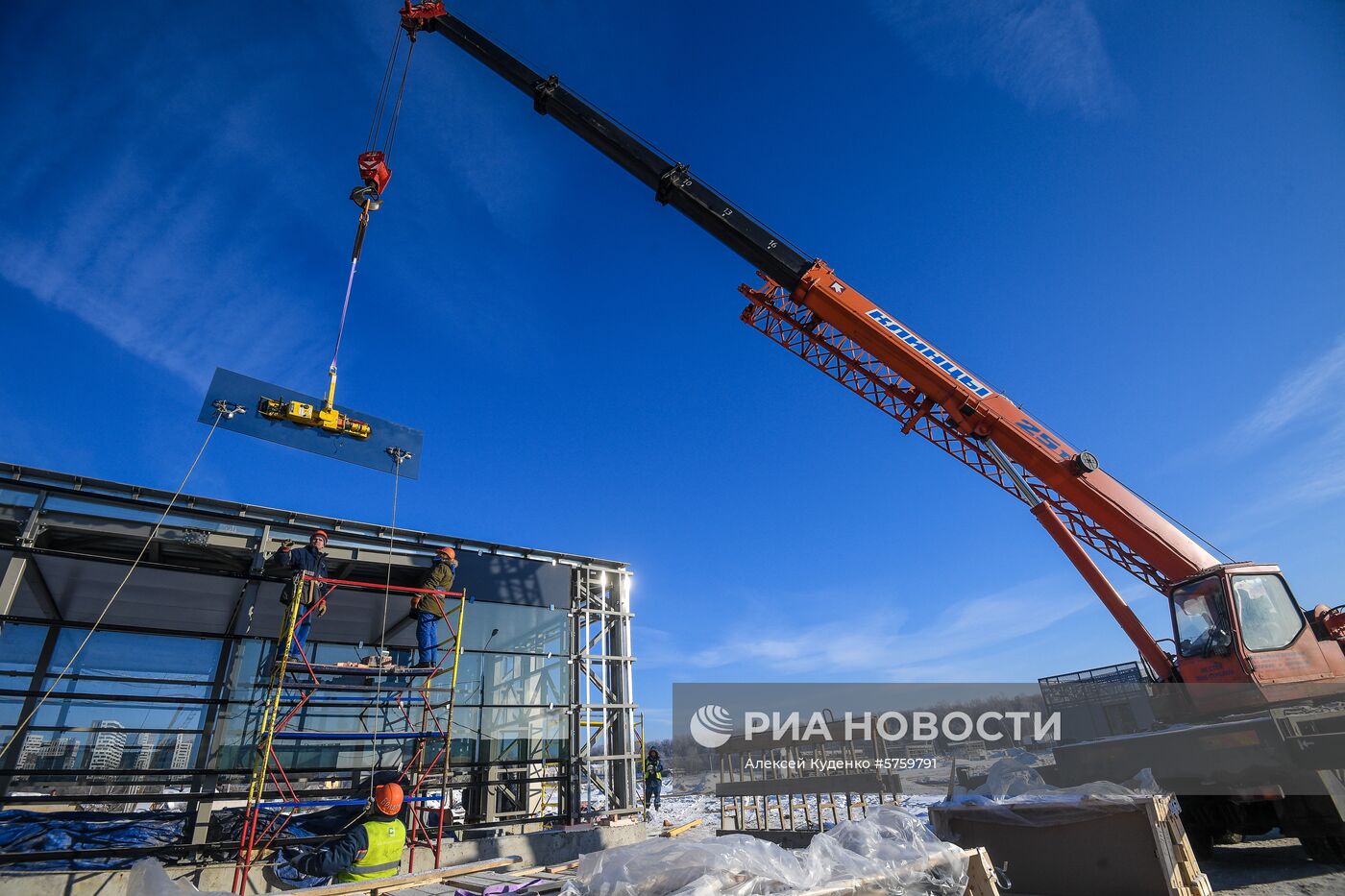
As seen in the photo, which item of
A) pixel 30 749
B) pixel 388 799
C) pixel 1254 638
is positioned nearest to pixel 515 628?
pixel 388 799

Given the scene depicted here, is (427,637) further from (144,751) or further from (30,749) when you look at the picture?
(30,749)

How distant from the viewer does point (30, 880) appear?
25.6 feet

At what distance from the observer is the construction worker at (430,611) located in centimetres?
1025

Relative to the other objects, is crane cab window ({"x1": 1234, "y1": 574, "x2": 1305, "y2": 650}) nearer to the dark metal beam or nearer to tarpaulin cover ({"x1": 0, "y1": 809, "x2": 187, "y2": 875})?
the dark metal beam

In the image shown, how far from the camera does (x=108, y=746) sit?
10539 millimetres

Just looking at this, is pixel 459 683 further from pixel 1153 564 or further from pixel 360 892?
pixel 1153 564

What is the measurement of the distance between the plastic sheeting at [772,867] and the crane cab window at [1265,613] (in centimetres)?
725

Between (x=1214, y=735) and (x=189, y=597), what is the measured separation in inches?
672

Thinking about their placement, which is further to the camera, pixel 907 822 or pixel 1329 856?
pixel 1329 856

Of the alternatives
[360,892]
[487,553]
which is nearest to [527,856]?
[487,553]

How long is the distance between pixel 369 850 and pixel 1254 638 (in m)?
11.7

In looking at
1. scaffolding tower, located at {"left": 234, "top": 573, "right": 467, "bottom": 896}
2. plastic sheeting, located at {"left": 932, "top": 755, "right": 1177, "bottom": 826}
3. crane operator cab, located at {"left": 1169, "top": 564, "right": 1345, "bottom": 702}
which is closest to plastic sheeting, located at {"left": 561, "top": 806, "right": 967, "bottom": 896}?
plastic sheeting, located at {"left": 932, "top": 755, "right": 1177, "bottom": 826}

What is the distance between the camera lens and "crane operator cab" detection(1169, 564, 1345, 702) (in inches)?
345

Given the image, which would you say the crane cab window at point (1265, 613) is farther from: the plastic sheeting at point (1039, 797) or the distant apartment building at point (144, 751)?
the distant apartment building at point (144, 751)
